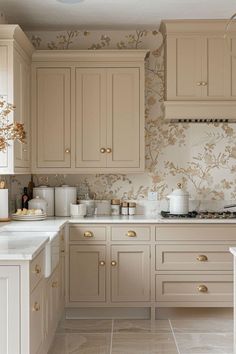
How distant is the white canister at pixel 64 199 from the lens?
15.8 ft

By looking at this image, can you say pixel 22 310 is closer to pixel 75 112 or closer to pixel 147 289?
pixel 147 289

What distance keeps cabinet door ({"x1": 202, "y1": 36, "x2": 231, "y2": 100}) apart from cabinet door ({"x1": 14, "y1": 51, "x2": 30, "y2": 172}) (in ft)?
4.91

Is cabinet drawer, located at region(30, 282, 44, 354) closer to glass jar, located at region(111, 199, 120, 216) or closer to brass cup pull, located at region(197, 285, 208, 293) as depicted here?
brass cup pull, located at region(197, 285, 208, 293)

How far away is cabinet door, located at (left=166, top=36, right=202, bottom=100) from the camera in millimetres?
4625

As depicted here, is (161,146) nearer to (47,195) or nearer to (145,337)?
(47,195)

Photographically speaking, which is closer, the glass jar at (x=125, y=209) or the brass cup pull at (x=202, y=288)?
the brass cup pull at (x=202, y=288)

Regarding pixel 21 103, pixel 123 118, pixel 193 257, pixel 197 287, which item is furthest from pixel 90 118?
pixel 197 287

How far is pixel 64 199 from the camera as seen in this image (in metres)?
4.82

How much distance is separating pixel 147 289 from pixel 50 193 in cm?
122

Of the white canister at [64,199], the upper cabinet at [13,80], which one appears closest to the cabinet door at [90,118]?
the white canister at [64,199]

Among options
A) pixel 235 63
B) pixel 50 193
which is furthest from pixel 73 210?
pixel 235 63

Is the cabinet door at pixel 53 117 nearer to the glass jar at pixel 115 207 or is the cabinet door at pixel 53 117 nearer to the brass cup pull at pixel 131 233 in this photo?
the glass jar at pixel 115 207

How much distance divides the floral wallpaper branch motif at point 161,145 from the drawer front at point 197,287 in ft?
2.85

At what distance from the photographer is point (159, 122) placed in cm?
501
